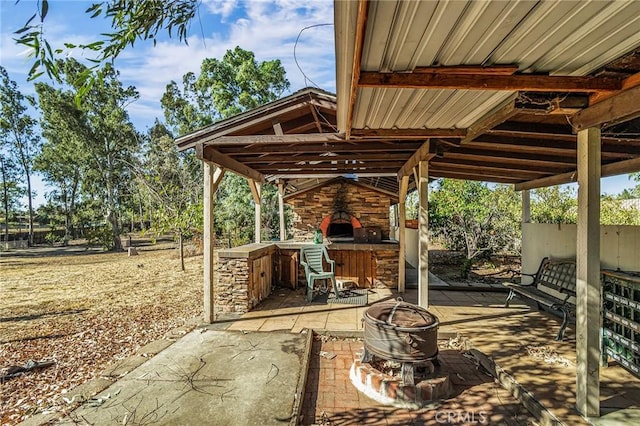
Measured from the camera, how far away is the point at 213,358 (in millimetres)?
3373

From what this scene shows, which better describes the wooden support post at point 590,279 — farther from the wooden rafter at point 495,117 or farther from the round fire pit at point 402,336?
the round fire pit at point 402,336

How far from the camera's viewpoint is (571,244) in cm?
519

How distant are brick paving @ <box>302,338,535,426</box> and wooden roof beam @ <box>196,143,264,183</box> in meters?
3.01

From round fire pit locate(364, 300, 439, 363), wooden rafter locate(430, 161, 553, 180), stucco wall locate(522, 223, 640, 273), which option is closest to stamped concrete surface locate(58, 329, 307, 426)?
round fire pit locate(364, 300, 439, 363)

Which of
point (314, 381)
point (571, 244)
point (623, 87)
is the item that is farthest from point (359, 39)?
point (571, 244)

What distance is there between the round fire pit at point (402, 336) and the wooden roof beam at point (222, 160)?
9.74 ft

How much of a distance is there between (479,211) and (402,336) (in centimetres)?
741

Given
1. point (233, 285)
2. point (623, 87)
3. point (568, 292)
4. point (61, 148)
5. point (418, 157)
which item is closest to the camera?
point (623, 87)

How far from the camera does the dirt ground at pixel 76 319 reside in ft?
10.4

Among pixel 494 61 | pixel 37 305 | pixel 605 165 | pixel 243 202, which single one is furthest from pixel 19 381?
pixel 243 202

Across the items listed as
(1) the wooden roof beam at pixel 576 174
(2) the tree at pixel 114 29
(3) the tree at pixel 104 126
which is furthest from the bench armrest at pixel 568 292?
(3) the tree at pixel 104 126

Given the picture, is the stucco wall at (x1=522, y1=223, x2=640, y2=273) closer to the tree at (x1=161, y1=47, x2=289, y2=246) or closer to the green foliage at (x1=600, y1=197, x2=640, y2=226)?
the green foliage at (x1=600, y1=197, x2=640, y2=226)

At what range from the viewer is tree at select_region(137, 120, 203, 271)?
9.38 m

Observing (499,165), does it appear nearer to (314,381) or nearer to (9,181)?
(314,381)
